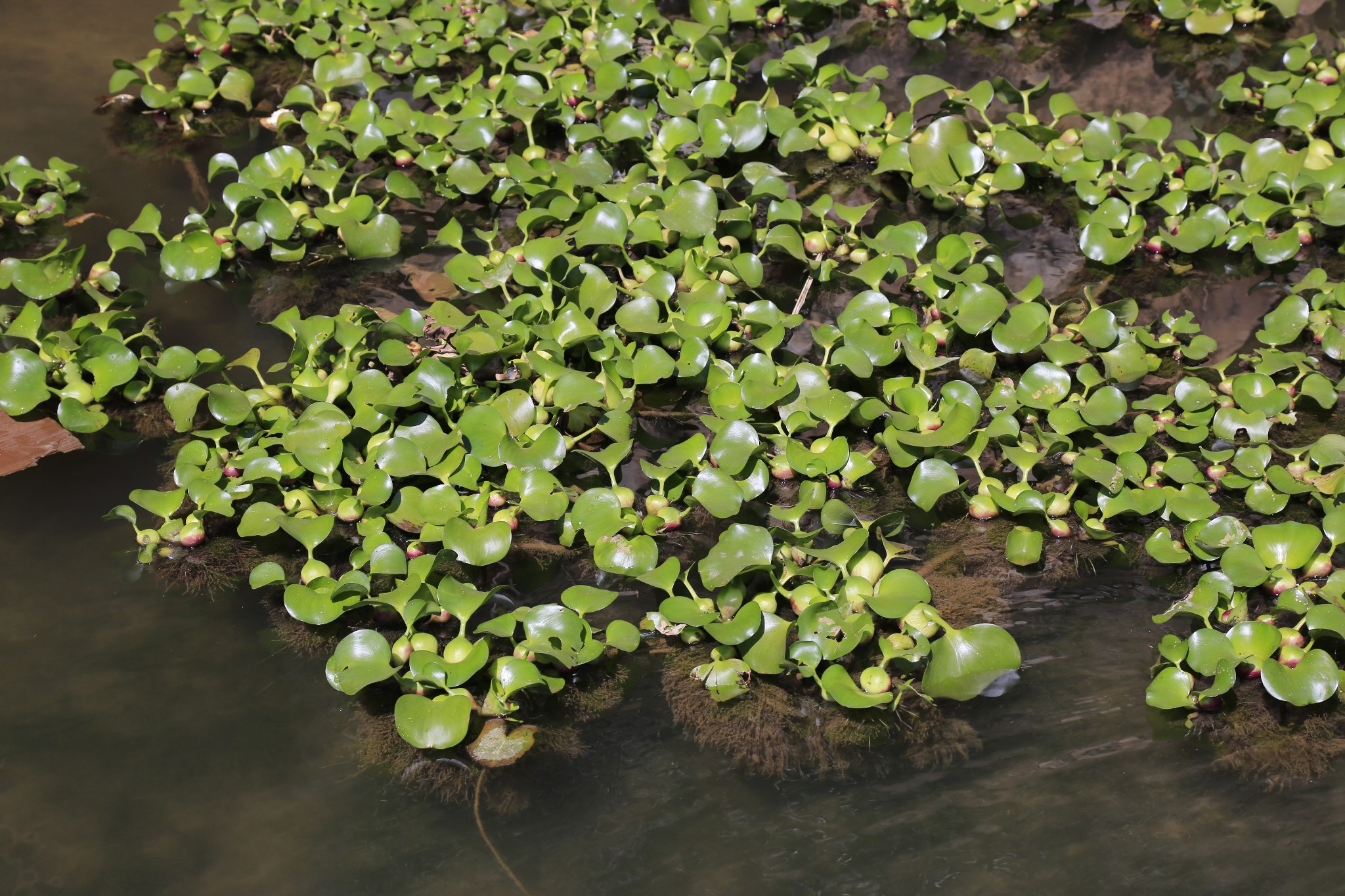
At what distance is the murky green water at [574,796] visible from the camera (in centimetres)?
169

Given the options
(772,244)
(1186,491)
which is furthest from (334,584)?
(1186,491)

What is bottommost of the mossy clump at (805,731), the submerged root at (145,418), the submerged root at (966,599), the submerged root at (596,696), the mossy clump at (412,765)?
the submerged root at (145,418)

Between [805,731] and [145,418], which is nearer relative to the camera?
[805,731]

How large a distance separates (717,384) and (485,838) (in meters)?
1.14

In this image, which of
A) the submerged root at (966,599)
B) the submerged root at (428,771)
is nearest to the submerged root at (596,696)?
the submerged root at (428,771)

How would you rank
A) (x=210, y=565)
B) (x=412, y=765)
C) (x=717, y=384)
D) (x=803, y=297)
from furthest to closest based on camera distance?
(x=803, y=297) → (x=717, y=384) → (x=210, y=565) → (x=412, y=765)

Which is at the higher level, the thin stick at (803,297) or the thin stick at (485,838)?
the thin stick at (803,297)

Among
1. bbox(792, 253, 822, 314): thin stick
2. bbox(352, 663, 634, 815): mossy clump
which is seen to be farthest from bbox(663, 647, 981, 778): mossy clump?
bbox(792, 253, 822, 314): thin stick

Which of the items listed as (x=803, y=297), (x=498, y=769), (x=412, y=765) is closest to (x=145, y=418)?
(x=412, y=765)

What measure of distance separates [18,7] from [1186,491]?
14.4 ft

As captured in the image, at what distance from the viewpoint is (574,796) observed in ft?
5.90

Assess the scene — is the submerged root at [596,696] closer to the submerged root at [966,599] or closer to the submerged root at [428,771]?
the submerged root at [428,771]

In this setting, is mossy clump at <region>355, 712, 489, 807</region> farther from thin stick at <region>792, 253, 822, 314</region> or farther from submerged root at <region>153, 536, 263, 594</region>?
thin stick at <region>792, 253, 822, 314</region>

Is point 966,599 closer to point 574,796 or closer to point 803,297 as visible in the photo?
point 574,796
